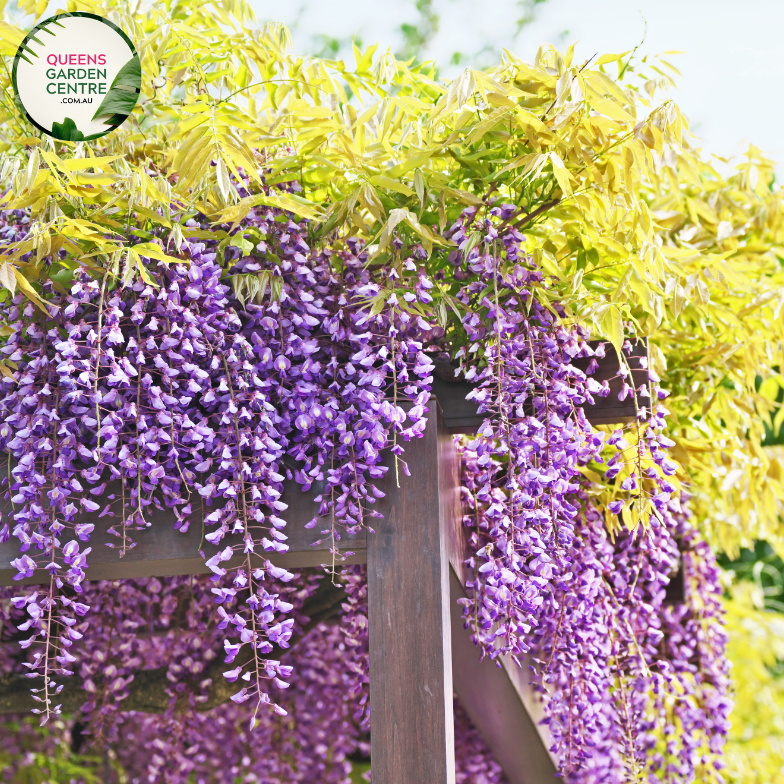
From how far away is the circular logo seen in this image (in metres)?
1.18

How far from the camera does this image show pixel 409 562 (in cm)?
113

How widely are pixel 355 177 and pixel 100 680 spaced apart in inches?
61.0

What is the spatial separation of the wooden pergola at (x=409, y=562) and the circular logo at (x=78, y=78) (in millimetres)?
686

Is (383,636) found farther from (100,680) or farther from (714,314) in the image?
(100,680)

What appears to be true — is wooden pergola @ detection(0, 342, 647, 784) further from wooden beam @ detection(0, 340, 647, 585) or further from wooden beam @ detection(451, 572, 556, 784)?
wooden beam @ detection(451, 572, 556, 784)

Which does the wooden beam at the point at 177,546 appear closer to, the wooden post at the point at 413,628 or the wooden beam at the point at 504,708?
the wooden post at the point at 413,628

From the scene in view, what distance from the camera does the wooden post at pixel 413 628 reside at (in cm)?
107

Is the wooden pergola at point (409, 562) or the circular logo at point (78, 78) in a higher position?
the circular logo at point (78, 78)

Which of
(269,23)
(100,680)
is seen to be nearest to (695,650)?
(100,680)

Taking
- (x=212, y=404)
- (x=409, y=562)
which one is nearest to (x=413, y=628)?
(x=409, y=562)

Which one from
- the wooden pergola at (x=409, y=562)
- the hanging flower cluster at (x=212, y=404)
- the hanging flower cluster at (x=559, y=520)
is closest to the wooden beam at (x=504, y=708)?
the hanging flower cluster at (x=559, y=520)

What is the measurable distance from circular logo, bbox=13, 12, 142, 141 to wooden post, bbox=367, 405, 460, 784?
77 cm

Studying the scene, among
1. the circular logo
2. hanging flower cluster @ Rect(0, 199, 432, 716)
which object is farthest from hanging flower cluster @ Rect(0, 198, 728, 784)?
the circular logo

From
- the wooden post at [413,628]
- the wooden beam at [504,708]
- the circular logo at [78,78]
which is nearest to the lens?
the wooden post at [413,628]
